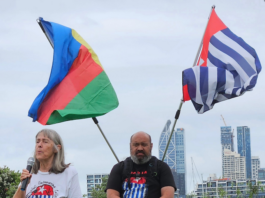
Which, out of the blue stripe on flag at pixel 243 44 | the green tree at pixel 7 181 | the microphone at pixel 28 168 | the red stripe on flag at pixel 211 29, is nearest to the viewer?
the microphone at pixel 28 168

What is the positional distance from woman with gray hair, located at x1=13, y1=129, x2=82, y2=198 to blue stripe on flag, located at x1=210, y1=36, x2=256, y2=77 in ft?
15.6

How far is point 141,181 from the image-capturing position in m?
8.41

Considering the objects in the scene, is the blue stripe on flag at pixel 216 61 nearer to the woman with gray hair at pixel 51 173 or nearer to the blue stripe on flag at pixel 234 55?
the blue stripe on flag at pixel 234 55

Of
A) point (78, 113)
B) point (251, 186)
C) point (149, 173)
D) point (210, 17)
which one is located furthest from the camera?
point (251, 186)

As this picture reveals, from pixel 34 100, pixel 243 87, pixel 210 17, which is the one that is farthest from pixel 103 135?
pixel 210 17

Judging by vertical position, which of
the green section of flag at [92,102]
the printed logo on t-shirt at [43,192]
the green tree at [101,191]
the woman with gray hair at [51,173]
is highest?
the green section of flag at [92,102]

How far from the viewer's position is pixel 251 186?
15.4 m

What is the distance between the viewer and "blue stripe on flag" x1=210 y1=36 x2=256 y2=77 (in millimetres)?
11508

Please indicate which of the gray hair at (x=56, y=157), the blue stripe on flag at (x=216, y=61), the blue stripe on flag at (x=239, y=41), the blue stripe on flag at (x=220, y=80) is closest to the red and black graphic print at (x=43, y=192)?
the gray hair at (x=56, y=157)

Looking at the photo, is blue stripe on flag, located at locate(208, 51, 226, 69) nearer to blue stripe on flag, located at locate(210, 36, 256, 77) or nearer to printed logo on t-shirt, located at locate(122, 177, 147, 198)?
blue stripe on flag, located at locate(210, 36, 256, 77)

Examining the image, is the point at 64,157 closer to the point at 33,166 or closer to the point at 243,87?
the point at 33,166

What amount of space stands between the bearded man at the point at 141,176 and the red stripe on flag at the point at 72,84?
232 cm

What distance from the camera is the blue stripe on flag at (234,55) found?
11.5 m

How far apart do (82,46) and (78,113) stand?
1.55 metres
